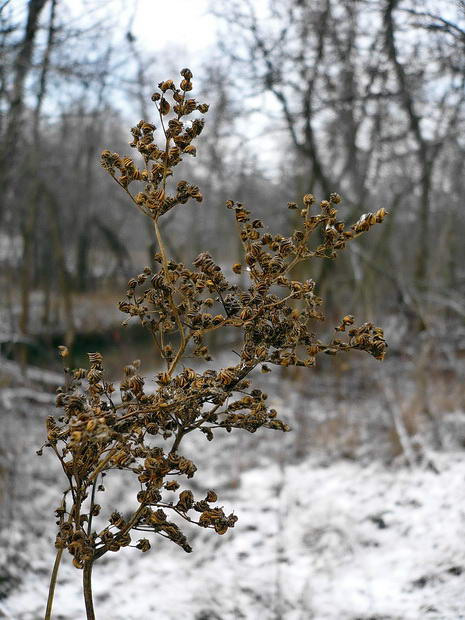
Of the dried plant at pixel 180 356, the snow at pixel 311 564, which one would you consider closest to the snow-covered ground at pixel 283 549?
the snow at pixel 311 564

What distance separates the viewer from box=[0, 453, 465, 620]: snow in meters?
2.83

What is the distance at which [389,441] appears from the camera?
5.27 metres

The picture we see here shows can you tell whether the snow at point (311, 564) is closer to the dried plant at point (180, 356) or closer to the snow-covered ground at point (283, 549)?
the snow-covered ground at point (283, 549)

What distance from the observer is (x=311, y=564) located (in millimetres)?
3551

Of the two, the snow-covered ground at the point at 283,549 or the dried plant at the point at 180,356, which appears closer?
the dried plant at the point at 180,356

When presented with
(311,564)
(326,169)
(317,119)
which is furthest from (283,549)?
(326,169)

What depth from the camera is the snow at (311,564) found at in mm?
2830

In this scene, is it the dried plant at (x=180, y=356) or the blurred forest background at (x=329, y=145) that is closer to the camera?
the dried plant at (x=180, y=356)

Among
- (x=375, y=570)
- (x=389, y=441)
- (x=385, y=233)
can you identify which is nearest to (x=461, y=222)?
(x=385, y=233)

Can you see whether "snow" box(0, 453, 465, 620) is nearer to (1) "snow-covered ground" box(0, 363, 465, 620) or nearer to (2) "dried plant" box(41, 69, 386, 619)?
(1) "snow-covered ground" box(0, 363, 465, 620)

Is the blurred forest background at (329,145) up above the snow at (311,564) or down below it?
above

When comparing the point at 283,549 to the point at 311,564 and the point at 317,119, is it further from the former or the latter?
the point at 317,119

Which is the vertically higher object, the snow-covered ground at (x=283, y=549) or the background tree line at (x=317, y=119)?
the background tree line at (x=317, y=119)

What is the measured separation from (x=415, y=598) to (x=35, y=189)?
21.8 ft
